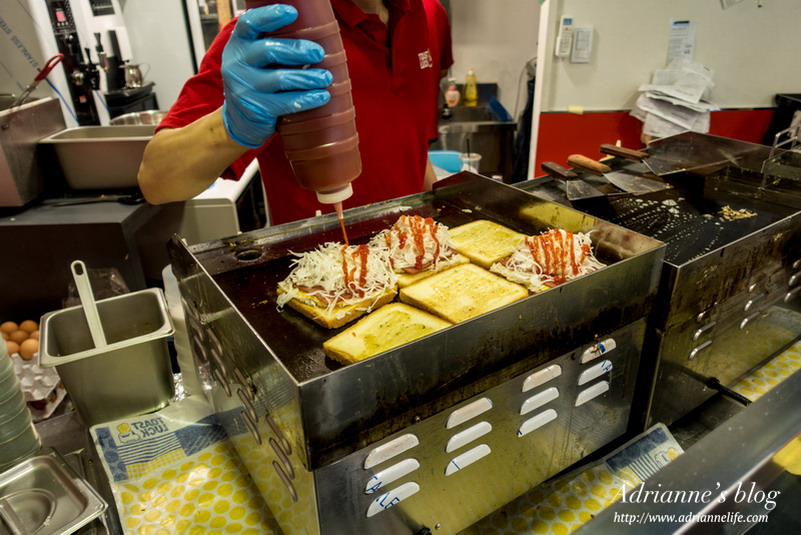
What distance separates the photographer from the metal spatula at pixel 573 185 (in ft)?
5.95

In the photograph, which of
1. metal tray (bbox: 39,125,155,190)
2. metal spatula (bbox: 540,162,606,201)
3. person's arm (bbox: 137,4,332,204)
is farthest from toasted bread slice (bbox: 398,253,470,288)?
metal tray (bbox: 39,125,155,190)

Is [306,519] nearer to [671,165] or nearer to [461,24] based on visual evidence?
[671,165]

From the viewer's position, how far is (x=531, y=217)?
1784 mm

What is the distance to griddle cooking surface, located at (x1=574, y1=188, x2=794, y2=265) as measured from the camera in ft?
5.37

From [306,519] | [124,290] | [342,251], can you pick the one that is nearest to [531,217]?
[342,251]

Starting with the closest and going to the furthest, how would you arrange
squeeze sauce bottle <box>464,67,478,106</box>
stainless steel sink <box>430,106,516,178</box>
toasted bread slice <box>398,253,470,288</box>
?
toasted bread slice <box>398,253,470,288</box>, stainless steel sink <box>430,106,516,178</box>, squeeze sauce bottle <box>464,67,478,106</box>

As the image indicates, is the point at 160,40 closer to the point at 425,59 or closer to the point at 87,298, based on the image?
the point at 425,59

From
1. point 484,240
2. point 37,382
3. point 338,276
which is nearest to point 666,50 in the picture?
point 484,240

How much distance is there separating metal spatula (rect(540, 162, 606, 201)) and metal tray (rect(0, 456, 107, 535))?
1.67m

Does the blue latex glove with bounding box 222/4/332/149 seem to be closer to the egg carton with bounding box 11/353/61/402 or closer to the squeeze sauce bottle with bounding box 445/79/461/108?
the egg carton with bounding box 11/353/61/402

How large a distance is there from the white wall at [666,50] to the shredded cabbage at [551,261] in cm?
Answer: 379

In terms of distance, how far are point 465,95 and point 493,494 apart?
6.17 m

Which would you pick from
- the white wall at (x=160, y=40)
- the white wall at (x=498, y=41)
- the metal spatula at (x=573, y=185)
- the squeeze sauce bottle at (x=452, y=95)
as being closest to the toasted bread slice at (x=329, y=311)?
the metal spatula at (x=573, y=185)

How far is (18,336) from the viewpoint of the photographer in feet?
8.12
